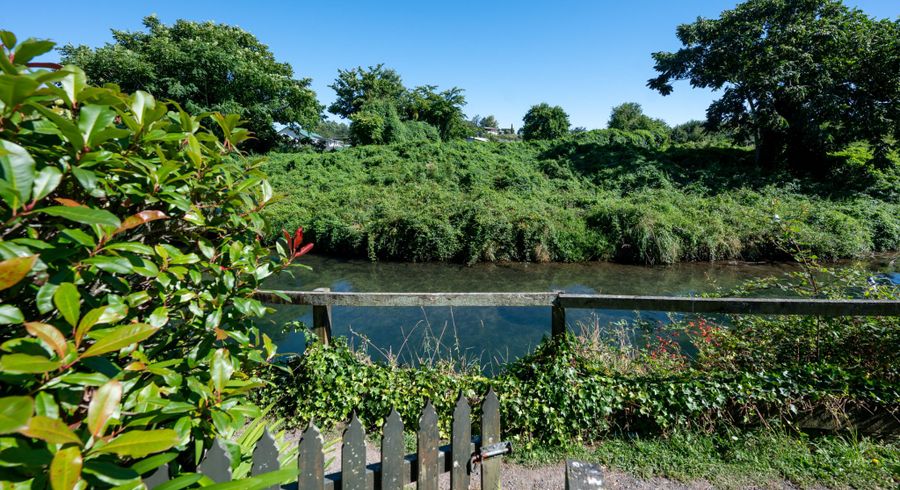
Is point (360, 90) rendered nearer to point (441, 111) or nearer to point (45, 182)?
point (441, 111)

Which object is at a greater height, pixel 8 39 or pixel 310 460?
pixel 8 39

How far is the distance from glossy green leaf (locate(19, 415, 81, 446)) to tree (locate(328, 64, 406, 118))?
1693 inches

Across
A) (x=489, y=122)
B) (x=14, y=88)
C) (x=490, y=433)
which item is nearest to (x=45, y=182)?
(x=14, y=88)

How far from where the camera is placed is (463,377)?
3658mm

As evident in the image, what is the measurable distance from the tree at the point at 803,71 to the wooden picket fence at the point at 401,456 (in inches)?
906

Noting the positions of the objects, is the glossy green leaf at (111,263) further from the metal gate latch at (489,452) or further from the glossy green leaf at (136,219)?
the metal gate latch at (489,452)

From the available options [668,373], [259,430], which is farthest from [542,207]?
[259,430]

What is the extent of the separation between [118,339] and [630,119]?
59.2m

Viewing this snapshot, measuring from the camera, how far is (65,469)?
2.64 feet

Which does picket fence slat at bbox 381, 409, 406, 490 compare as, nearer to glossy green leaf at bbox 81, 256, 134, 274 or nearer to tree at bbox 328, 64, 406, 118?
glossy green leaf at bbox 81, 256, 134, 274

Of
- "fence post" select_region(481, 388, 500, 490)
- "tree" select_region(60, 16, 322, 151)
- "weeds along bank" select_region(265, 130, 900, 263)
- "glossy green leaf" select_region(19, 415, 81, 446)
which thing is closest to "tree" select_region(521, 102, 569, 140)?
"weeds along bank" select_region(265, 130, 900, 263)

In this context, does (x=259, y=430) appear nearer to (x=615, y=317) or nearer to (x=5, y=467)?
(x=5, y=467)

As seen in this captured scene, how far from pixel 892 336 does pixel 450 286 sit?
839 centimetres

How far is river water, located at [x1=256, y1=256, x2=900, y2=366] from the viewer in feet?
21.1
